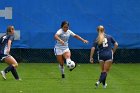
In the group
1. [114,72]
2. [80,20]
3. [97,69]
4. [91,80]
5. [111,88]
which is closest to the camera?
[111,88]

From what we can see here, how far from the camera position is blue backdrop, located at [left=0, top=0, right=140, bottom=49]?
70.7 feet

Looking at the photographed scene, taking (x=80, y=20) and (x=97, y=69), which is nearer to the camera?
(x=97, y=69)

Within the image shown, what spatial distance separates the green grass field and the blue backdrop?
1015 millimetres

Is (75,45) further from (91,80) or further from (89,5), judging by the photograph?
(91,80)

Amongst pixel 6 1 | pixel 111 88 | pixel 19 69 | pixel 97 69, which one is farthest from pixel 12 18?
pixel 111 88

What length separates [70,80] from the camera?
15797 mm

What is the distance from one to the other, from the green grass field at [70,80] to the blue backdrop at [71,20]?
40.0 inches

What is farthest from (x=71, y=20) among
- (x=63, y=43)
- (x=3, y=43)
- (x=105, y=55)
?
(x=105, y=55)

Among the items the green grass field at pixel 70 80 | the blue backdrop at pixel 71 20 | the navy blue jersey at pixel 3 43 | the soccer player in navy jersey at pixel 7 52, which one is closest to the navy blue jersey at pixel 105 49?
the green grass field at pixel 70 80

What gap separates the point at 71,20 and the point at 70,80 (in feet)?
20.3

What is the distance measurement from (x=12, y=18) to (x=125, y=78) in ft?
22.3

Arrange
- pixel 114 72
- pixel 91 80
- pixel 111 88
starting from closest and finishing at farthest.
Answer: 1. pixel 111 88
2. pixel 91 80
3. pixel 114 72

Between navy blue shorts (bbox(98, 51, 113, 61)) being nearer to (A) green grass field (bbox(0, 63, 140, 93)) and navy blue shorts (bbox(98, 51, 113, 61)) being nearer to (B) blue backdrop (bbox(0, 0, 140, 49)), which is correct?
(A) green grass field (bbox(0, 63, 140, 93))

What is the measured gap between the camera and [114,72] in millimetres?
18828
